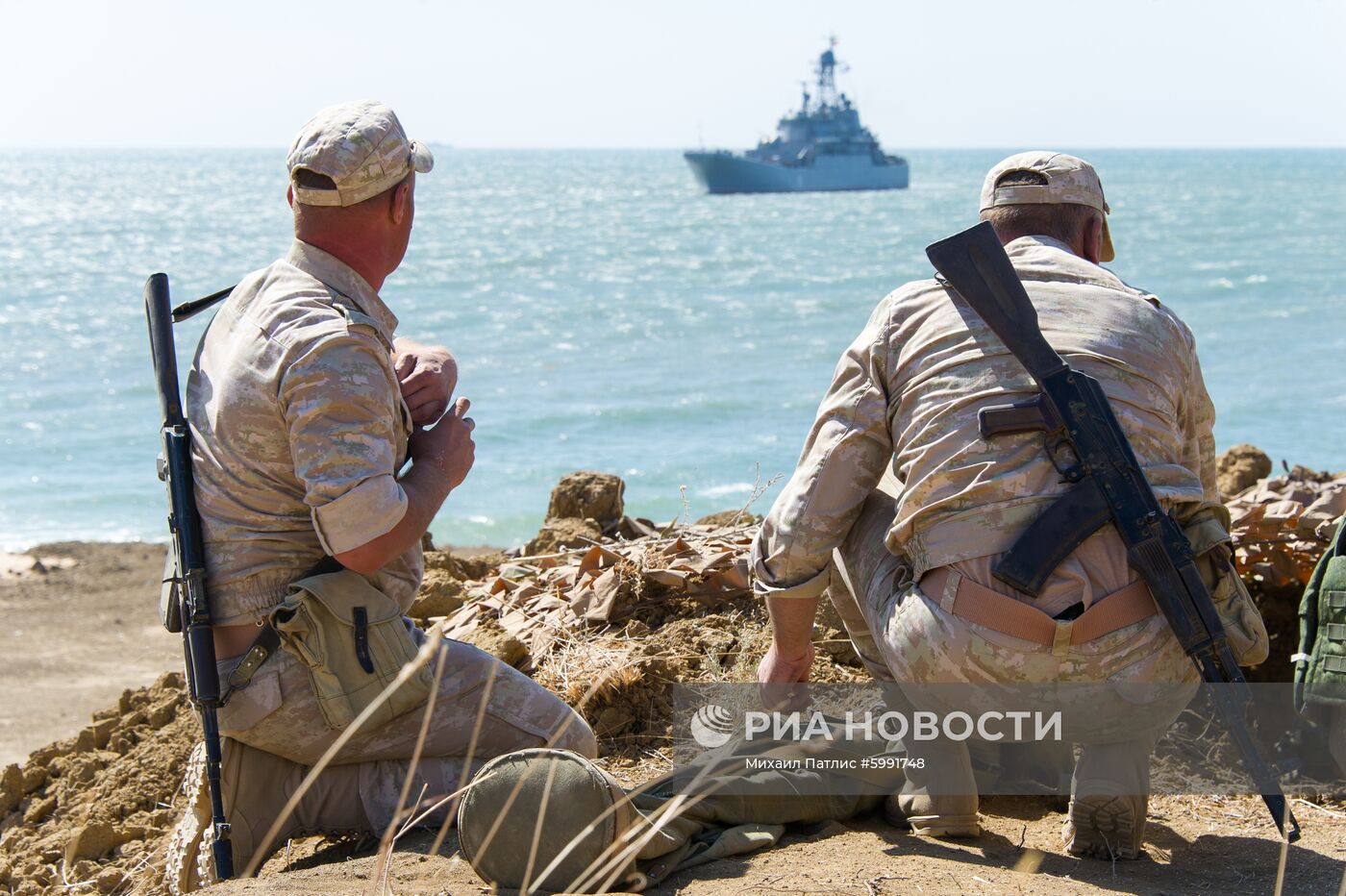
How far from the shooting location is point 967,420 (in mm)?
2992

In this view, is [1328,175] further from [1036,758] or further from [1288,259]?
[1036,758]

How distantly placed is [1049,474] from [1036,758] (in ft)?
2.99

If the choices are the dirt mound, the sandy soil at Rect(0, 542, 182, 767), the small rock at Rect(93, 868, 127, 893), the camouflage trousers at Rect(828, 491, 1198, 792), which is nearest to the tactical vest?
the camouflage trousers at Rect(828, 491, 1198, 792)

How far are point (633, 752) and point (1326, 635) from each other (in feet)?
6.24

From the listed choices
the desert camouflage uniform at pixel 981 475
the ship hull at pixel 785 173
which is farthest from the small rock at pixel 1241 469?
the ship hull at pixel 785 173

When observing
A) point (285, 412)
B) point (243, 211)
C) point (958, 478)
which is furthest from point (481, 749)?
point (243, 211)

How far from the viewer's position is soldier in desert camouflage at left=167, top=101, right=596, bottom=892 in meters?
2.93

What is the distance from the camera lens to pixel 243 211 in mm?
56312

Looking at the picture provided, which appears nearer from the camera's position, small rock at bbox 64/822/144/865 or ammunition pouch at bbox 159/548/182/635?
ammunition pouch at bbox 159/548/182/635

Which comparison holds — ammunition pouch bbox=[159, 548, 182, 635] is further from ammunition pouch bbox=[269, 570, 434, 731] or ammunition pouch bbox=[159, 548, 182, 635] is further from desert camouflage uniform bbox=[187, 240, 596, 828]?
ammunition pouch bbox=[269, 570, 434, 731]

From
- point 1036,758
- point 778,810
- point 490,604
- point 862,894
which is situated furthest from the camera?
point 490,604

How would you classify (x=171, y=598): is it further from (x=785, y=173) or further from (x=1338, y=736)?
(x=785, y=173)

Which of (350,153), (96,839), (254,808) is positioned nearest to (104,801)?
(96,839)

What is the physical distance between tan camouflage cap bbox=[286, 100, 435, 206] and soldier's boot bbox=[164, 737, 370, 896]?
4.40ft
